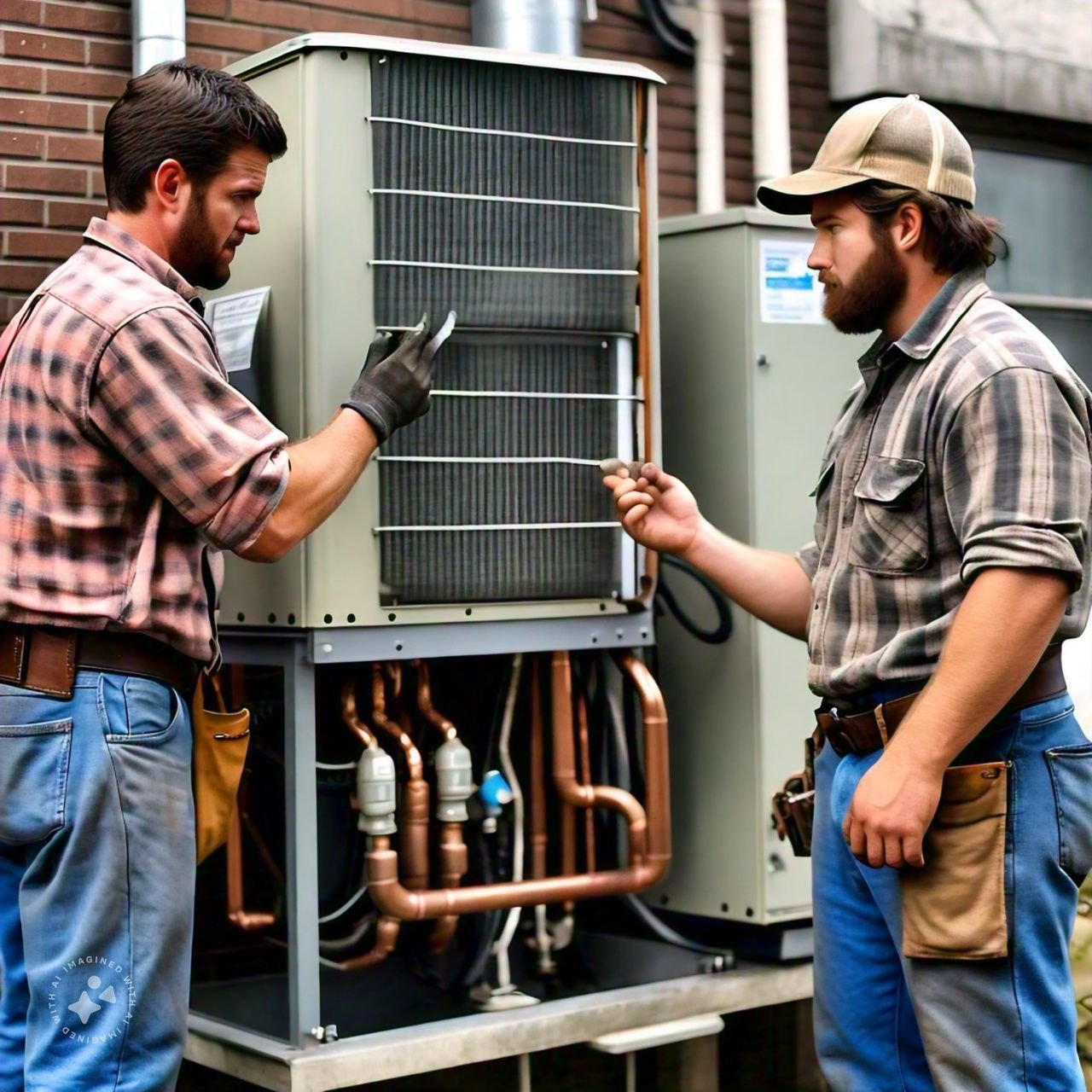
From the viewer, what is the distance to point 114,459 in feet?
10.0

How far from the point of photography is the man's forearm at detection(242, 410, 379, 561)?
10.5ft

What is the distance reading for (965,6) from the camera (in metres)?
6.15

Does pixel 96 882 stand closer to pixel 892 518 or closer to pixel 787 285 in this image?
pixel 892 518

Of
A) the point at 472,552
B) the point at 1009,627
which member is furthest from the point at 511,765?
the point at 1009,627

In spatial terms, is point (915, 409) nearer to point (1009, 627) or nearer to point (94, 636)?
point (1009, 627)

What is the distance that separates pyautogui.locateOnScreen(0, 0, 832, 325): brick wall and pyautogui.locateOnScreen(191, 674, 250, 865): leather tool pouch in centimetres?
146

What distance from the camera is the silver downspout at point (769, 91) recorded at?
5781mm

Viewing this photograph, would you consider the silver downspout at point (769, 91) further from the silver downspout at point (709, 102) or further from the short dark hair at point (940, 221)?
the short dark hair at point (940, 221)

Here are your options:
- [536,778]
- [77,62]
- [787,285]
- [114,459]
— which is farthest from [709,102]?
[114,459]

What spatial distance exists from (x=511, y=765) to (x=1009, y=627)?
6.15 ft

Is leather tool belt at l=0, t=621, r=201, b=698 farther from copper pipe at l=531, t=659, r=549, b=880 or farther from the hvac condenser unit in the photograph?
copper pipe at l=531, t=659, r=549, b=880

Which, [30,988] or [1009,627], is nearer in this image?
[1009,627]

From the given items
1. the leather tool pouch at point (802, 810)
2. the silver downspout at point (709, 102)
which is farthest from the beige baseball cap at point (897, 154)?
the silver downspout at point (709, 102)

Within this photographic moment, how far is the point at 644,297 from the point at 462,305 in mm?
506
